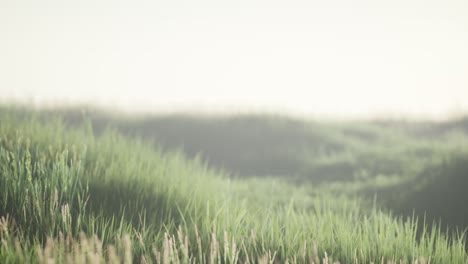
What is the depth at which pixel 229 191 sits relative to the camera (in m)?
5.94

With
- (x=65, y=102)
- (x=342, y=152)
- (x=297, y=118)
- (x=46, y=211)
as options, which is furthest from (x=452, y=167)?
(x=65, y=102)

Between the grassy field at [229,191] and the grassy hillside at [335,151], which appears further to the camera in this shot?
the grassy hillside at [335,151]

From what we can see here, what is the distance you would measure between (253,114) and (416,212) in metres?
8.45

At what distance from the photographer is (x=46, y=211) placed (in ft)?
11.1

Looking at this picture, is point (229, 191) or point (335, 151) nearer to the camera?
point (229, 191)

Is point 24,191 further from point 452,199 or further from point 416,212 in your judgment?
point 452,199

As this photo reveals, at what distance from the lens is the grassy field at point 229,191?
3160 millimetres

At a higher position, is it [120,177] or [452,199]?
[120,177]

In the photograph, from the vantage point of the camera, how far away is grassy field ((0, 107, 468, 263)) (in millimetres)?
3160

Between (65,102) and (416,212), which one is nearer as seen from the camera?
(416,212)

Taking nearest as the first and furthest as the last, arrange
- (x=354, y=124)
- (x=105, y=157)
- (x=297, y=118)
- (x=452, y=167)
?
(x=105, y=157) → (x=452, y=167) → (x=297, y=118) → (x=354, y=124)

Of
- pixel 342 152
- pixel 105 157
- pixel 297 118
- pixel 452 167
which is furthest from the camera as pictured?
pixel 297 118

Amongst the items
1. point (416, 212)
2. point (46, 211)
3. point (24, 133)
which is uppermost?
point (24, 133)

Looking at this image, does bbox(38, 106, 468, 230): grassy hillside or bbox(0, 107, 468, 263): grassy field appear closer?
bbox(0, 107, 468, 263): grassy field
